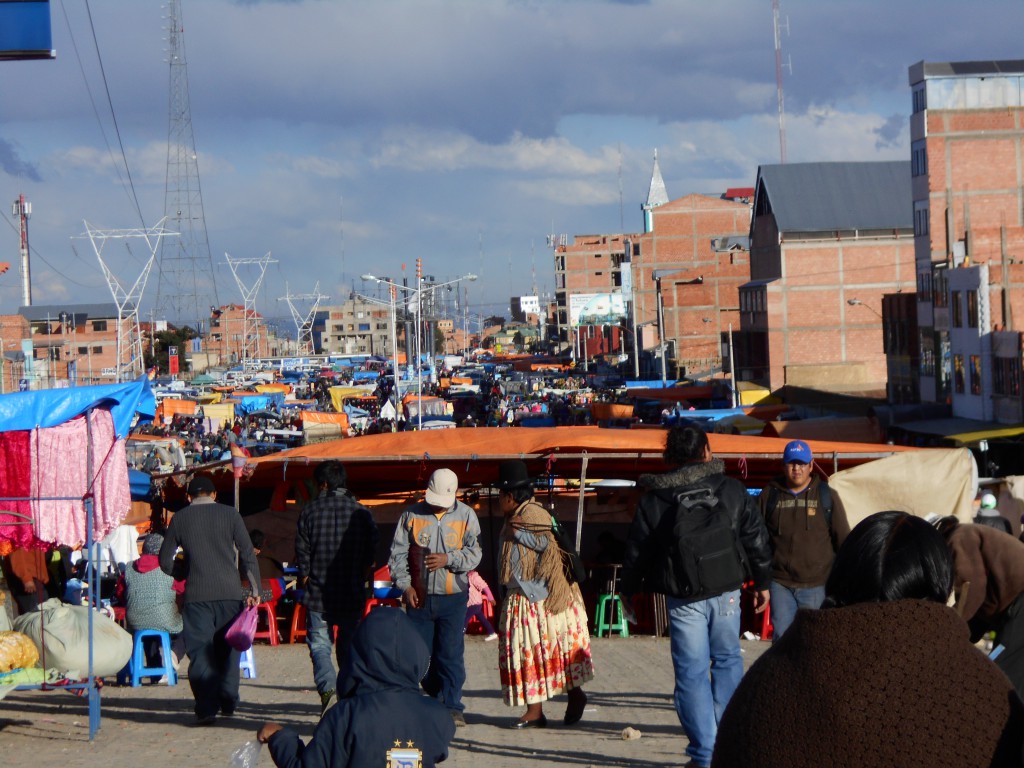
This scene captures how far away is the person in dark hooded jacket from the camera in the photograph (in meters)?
4.24

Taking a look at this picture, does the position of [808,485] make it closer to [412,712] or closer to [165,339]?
[412,712]

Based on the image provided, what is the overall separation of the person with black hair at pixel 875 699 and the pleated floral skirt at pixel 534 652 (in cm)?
494

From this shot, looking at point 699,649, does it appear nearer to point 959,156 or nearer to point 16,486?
point 16,486

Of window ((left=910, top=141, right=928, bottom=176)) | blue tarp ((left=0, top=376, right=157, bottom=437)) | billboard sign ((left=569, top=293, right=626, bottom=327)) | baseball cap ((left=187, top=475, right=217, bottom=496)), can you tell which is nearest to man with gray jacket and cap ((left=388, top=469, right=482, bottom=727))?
baseball cap ((left=187, top=475, right=217, bottom=496))

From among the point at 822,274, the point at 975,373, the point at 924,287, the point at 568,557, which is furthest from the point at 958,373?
the point at 568,557

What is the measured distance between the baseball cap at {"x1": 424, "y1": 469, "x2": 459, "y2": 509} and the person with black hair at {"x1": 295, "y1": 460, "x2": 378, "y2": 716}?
51 centimetres

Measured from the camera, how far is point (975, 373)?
115 feet

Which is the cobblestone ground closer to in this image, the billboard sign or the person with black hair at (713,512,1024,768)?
the person with black hair at (713,512,1024,768)

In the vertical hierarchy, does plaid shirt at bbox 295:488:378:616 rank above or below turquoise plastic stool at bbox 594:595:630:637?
above

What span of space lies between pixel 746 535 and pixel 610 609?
7107mm

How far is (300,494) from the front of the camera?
16031 millimetres

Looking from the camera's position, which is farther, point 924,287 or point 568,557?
point 924,287

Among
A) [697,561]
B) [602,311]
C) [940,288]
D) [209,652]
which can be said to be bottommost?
[209,652]

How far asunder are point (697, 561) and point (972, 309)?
103 feet
